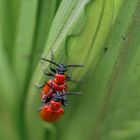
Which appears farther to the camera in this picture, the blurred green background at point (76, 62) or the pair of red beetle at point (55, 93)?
the pair of red beetle at point (55, 93)

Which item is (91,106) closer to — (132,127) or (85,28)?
(132,127)

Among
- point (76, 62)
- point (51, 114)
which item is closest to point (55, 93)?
point (51, 114)

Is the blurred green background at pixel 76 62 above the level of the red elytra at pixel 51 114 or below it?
above

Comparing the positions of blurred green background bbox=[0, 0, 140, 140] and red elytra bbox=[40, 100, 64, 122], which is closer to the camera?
blurred green background bbox=[0, 0, 140, 140]

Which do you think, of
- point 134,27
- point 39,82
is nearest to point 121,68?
point 134,27

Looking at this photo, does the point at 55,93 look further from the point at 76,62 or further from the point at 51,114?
the point at 76,62
